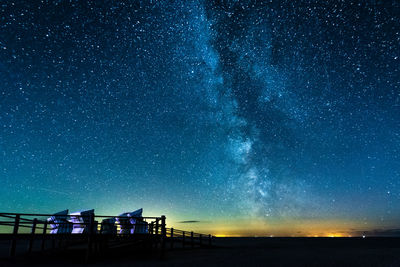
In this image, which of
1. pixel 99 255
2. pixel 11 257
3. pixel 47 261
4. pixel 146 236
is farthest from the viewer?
pixel 146 236

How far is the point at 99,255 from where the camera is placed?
11.2m

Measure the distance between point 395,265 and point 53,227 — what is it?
14.5 m

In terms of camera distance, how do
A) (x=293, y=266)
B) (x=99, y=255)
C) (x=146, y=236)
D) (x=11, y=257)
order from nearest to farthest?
(x=11, y=257), (x=293, y=266), (x=99, y=255), (x=146, y=236)

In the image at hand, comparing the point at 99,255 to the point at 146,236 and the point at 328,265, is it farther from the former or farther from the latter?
the point at 328,265

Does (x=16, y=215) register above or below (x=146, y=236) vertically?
above

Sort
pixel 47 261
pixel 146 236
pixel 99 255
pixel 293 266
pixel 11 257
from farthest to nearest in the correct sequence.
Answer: pixel 146 236
pixel 99 255
pixel 293 266
pixel 47 261
pixel 11 257

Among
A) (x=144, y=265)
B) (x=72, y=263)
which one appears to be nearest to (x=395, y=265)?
(x=144, y=265)

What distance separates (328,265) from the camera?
10914 millimetres

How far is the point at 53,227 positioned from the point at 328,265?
11811mm

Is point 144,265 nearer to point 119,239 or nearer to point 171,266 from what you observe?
point 171,266

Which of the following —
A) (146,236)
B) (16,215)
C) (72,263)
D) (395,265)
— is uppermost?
(16,215)

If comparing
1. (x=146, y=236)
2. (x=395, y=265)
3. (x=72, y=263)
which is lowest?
(x=395, y=265)

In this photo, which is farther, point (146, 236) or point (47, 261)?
point (146, 236)

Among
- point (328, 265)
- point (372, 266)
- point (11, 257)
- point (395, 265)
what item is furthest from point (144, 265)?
point (395, 265)
